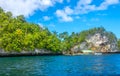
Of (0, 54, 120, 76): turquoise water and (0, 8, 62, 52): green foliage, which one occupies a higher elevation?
(0, 8, 62, 52): green foliage

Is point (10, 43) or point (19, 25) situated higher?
point (19, 25)

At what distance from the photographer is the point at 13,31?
7367 inches

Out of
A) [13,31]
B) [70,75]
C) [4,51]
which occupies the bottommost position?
[70,75]

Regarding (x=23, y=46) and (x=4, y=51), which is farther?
(x=23, y=46)

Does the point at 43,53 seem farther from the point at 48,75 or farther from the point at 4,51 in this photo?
the point at 48,75

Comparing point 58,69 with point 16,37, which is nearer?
point 58,69

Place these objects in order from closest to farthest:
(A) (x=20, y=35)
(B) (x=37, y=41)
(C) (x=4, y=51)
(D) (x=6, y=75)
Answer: (D) (x=6, y=75), (C) (x=4, y=51), (A) (x=20, y=35), (B) (x=37, y=41)

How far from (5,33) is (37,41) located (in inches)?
889

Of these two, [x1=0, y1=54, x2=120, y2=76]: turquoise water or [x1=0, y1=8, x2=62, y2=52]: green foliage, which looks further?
[x1=0, y1=8, x2=62, y2=52]: green foliage

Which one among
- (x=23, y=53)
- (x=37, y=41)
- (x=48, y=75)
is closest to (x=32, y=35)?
(x=37, y=41)

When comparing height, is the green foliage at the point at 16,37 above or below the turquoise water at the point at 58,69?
above

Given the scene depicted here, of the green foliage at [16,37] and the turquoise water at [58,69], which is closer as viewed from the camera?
the turquoise water at [58,69]

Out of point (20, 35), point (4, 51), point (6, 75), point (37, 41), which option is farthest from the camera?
point (37, 41)

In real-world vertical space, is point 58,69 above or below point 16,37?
below
